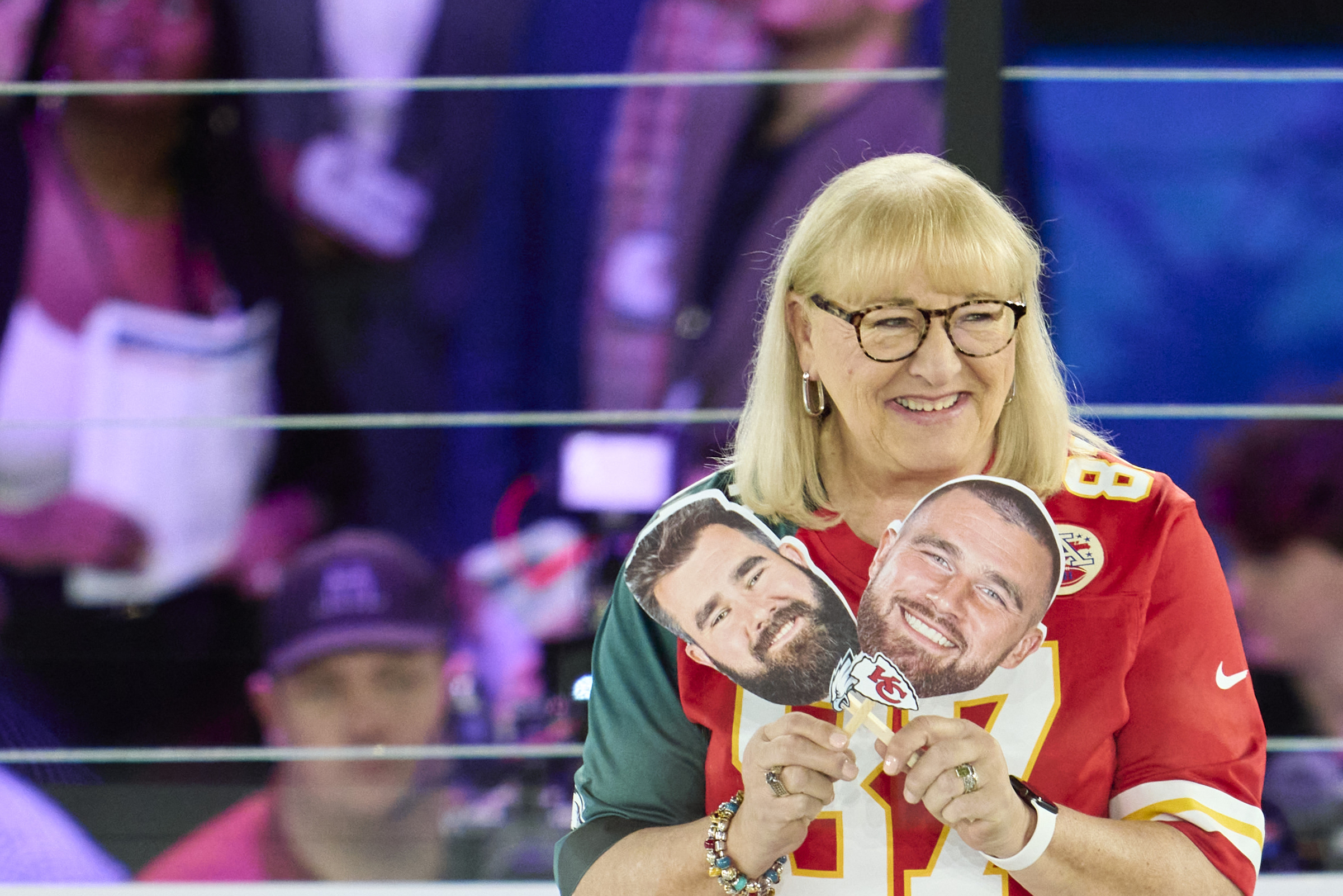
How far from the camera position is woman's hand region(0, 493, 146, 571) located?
1970 mm

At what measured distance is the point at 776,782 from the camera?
2.90ft

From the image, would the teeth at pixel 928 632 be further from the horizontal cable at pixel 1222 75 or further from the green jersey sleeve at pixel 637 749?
the horizontal cable at pixel 1222 75

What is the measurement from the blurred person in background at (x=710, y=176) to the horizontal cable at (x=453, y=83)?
1cm

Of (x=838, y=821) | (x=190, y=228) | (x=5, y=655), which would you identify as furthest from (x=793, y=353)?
(x=5, y=655)

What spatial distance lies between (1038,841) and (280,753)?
1402 mm

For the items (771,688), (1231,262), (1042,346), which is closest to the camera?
(771,688)

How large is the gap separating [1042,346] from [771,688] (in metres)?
0.37

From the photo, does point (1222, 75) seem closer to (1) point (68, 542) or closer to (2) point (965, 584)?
(2) point (965, 584)

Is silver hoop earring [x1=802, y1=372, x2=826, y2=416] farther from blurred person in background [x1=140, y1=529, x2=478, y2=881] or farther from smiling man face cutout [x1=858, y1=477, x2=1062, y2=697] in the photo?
blurred person in background [x1=140, y1=529, x2=478, y2=881]

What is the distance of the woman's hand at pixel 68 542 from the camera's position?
197 cm

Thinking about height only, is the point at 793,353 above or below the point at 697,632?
above

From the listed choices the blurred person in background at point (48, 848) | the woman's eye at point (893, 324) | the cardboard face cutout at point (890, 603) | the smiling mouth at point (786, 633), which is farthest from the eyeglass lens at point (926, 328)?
the blurred person in background at point (48, 848)

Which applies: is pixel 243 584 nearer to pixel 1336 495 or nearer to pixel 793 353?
pixel 793 353

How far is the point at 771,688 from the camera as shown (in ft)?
3.06
